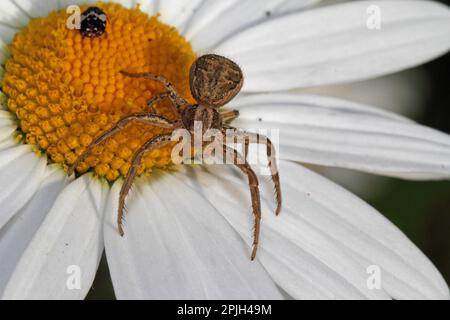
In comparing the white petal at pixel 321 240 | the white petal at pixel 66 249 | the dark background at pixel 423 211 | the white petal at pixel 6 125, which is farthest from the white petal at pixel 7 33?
the dark background at pixel 423 211

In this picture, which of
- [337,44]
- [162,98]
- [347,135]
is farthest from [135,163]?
[337,44]

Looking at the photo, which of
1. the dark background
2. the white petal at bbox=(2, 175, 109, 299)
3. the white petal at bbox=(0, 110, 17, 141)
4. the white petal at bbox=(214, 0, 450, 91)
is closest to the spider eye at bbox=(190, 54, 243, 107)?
the white petal at bbox=(214, 0, 450, 91)

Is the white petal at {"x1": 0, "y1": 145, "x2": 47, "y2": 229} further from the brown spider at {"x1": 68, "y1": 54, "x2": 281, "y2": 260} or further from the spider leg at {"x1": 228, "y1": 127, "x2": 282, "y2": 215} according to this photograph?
the spider leg at {"x1": 228, "y1": 127, "x2": 282, "y2": 215}

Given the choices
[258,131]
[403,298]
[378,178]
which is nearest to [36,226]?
[258,131]

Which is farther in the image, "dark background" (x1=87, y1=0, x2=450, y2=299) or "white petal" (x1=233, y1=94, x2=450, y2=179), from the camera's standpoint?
"dark background" (x1=87, y1=0, x2=450, y2=299)

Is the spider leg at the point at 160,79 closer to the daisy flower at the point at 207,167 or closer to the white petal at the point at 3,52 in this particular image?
the daisy flower at the point at 207,167

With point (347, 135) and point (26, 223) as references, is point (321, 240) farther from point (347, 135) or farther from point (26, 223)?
point (26, 223)
